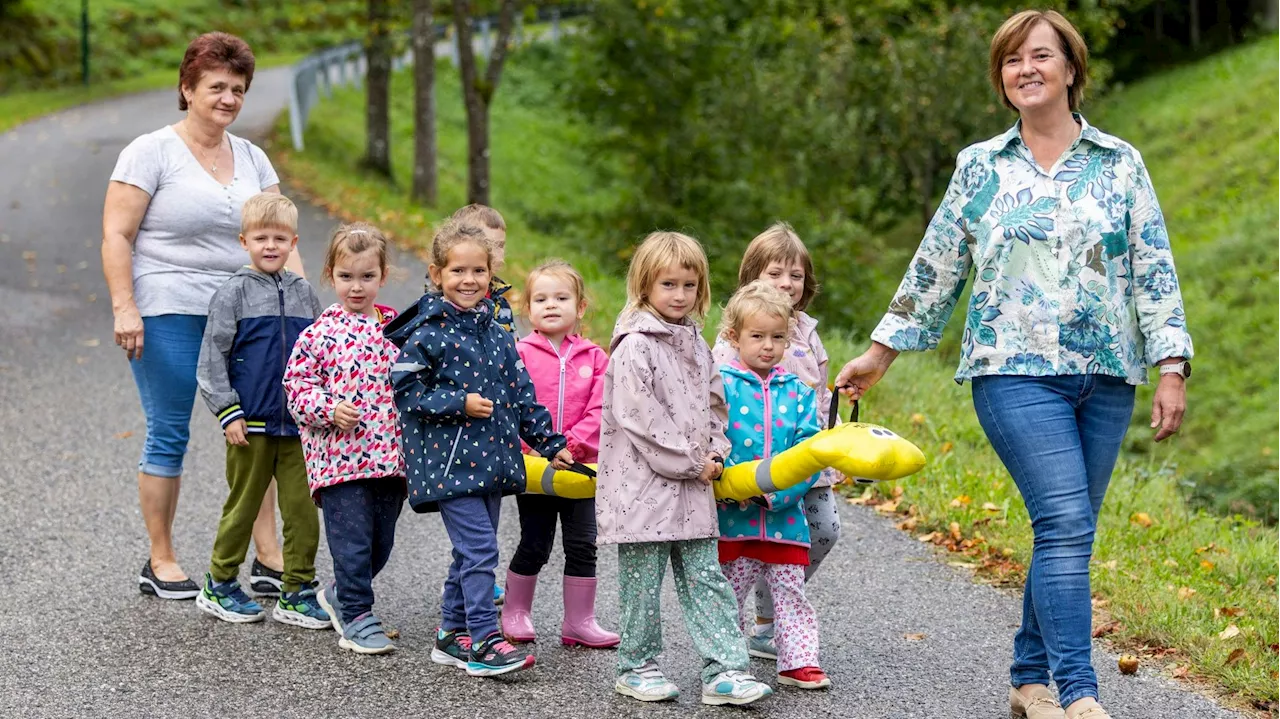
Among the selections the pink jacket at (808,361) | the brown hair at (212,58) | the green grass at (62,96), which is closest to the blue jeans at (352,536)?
the pink jacket at (808,361)

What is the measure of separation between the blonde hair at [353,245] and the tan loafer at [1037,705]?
2.72 m

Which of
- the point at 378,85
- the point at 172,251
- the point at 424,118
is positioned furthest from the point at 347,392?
the point at 378,85

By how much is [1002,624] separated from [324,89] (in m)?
25.9

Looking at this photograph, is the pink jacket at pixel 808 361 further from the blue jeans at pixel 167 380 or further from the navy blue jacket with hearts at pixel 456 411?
the blue jeans at pixel 167 380

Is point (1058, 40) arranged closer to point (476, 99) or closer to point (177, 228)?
point (177, 228)

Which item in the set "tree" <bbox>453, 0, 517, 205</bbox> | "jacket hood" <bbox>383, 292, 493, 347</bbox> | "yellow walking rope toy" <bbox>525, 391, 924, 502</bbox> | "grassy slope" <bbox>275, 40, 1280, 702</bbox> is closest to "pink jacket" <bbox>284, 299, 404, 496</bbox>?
"jacket hood" <bbox>383, 292, 493, 347</bbox>

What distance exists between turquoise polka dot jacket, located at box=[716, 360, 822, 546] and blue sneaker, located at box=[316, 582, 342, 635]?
5.00 feet

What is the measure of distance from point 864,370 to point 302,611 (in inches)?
94.8

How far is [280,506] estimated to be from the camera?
5578 millimetres

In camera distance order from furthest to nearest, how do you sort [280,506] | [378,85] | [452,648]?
1. [378,85]
2. [280,506]
3. [452,648]

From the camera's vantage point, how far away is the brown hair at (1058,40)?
14.4 feet

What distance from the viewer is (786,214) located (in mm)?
20406

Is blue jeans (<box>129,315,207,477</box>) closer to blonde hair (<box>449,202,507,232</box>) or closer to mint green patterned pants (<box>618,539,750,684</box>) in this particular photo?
blonde hair (<box>449,202,507,232</box>)

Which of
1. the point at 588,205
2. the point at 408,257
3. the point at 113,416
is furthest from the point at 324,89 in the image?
the point at 113,416
